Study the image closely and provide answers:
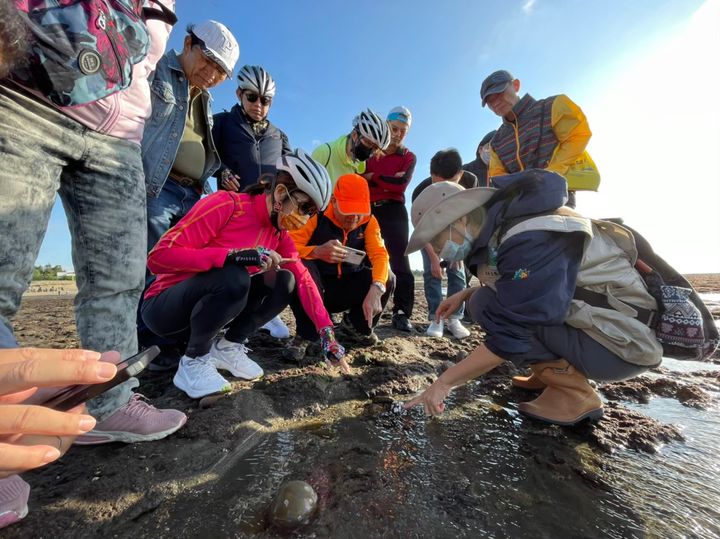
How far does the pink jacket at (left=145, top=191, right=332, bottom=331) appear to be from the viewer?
218 cm

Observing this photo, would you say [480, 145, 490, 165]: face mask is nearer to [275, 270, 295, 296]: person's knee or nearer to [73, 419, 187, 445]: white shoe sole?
[275, 270, 295, 296]: person's knee

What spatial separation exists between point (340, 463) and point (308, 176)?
1.71m

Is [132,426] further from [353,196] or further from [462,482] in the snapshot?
[353,196]

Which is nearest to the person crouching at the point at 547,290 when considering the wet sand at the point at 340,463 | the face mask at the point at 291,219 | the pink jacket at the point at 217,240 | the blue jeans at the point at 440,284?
the wet sand at the point at 340,463

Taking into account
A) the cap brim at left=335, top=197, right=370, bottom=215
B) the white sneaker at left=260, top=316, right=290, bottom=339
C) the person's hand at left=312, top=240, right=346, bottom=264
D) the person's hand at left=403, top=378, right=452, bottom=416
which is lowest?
the white sneaker at left=260, top=316, right=290, bottom=339

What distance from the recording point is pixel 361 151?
3.75m

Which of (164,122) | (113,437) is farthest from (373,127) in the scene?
(113,437)

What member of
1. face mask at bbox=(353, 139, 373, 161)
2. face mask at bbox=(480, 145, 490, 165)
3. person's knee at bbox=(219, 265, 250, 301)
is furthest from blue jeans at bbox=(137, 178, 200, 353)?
face mask at bbox=(480, 145, 490, 165)

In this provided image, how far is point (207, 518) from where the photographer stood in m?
1.23

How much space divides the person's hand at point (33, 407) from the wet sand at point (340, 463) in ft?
3.06

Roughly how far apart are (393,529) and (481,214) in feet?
5.06

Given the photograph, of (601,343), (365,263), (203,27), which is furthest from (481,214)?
(203,27)

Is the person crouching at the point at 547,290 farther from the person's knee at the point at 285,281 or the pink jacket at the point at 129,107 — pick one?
the pink jacket at the point at 129,107

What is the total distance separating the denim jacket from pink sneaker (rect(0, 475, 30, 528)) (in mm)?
1743
